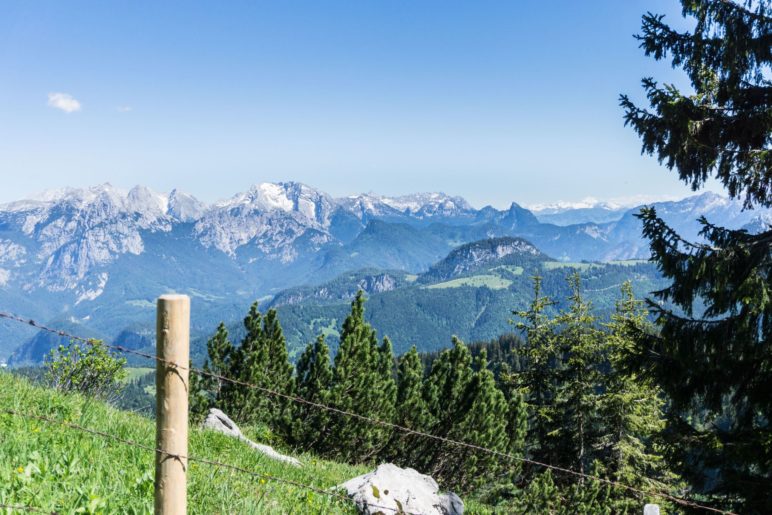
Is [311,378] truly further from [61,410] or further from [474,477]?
[61,410]

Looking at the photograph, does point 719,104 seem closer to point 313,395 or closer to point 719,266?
point 719,266

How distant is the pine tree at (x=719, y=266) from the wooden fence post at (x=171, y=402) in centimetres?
802

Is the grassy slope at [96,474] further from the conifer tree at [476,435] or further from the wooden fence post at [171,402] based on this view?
the conifer tree at [476,435]

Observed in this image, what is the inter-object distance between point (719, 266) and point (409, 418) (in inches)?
625

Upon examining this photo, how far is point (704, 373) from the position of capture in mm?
8914

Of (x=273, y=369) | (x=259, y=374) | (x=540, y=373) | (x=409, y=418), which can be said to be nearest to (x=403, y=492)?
(x=409, y=418)

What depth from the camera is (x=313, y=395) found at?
20406 millimetres

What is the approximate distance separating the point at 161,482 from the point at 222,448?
575 cm

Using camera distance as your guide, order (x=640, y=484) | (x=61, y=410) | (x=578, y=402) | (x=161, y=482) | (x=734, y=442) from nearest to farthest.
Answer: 1. (x=161, y=482)
2. (x=61, y=410)
3. (x=734, y=442)
4. (x=640, y=484)
5. (x=578, y=402)

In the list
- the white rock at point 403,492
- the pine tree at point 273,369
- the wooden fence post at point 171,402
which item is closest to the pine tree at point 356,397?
the pine tree at point 273,369

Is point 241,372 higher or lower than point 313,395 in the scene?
higher

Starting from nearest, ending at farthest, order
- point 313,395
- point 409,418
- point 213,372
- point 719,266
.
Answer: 1. point 719,266
2. point 313,395
3. point 409,418
4. point 213,372

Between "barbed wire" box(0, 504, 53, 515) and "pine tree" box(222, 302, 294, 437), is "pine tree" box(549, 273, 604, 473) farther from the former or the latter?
"barbed wire" box(0, 504, 53, 515)

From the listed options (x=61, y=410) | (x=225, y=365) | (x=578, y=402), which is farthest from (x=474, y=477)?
(x=61, y=410)
